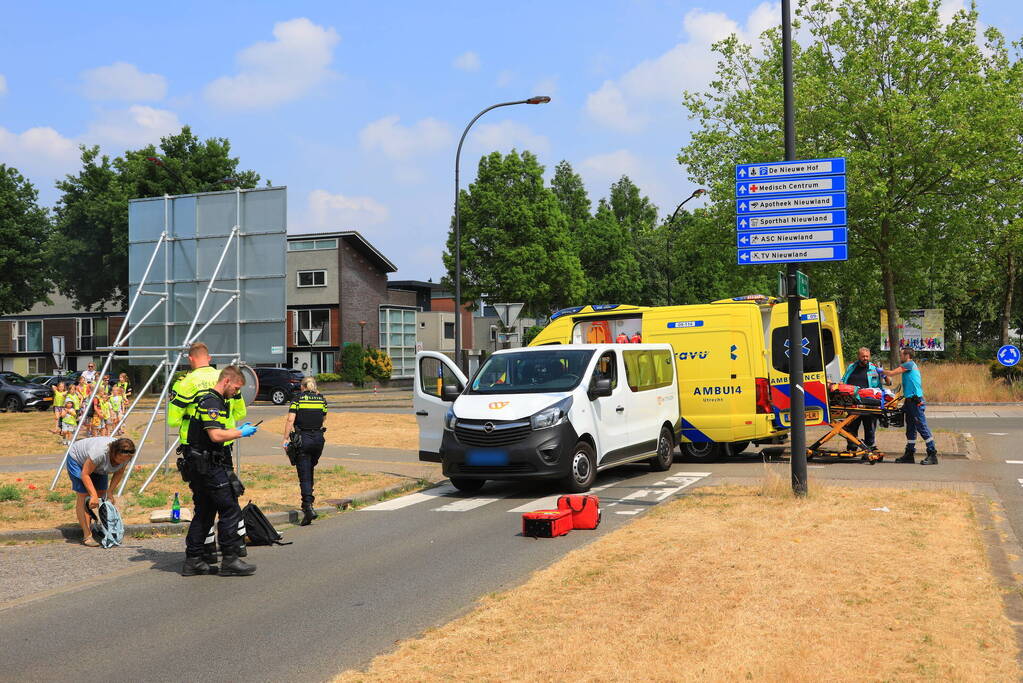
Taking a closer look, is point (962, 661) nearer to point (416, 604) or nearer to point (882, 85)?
point (416, 604)

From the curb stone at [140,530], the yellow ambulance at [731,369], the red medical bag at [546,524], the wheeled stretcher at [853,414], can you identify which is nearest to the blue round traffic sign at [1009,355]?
the wheeled stretcher at [853,414]

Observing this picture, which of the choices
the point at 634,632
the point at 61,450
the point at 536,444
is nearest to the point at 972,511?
the point at 536,444

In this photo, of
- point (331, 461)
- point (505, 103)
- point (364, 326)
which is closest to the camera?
point (331, 461)

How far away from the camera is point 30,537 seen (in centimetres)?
970

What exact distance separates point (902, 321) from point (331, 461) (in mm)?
29738

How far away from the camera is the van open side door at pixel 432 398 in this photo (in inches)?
537

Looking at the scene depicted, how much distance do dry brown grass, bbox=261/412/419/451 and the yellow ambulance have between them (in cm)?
537

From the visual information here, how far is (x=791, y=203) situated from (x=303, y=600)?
276 inches

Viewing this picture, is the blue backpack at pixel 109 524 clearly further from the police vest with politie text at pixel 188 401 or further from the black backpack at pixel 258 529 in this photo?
the police vest with politie text at pixel 188 401

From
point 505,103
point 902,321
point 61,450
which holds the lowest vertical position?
point 61,450

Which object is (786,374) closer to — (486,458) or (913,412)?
(913,412)

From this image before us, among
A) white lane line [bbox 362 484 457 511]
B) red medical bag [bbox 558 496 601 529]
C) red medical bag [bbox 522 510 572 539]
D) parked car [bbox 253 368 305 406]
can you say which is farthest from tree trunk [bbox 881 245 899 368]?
red medical bag [bbox 522 510 572 539]

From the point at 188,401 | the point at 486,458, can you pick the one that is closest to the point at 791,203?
the point at 486,458

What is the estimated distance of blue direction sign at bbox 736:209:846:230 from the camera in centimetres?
1082
